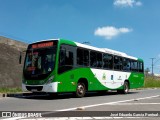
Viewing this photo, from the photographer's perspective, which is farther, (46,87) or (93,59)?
(93,59)

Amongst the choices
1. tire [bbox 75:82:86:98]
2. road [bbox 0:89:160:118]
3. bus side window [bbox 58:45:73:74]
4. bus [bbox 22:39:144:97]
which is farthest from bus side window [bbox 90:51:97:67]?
road [bbox 0:89:160:118]

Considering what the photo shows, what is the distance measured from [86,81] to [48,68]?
11.5ft

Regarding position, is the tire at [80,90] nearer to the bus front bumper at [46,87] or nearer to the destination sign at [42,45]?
the bus front bumper at [46,87]

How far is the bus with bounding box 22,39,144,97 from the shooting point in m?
17.1

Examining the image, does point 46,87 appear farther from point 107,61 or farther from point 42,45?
point 107,61

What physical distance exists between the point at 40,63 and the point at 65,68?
1.31 metres

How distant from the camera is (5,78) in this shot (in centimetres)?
2662

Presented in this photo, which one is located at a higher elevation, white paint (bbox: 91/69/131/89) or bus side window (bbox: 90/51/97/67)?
bus side window (bbox: 90/51/97/67)

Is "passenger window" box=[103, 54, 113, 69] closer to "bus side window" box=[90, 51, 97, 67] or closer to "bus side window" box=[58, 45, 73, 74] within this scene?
"bus side window" box=[90, 51, 97, 67]

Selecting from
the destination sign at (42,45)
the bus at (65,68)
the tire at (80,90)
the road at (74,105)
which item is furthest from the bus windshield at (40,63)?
the tire at (80,90)

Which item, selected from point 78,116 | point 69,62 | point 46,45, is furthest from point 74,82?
point 78,116

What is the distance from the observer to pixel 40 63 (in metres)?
17.5

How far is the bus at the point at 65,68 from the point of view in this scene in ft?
56.0

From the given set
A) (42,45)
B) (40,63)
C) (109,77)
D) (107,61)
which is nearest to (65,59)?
(40,63)
